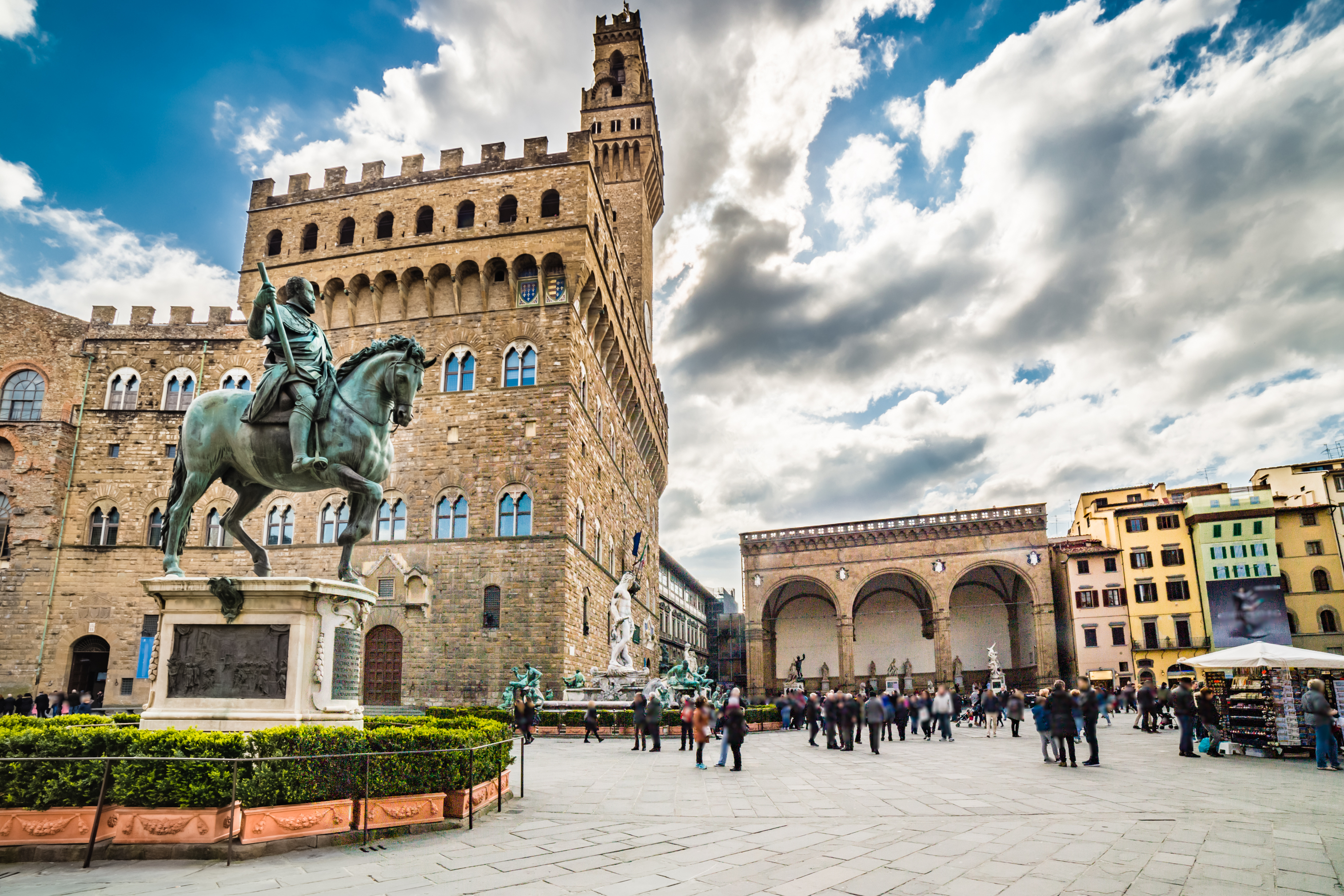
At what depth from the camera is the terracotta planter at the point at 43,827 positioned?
5.28 meters

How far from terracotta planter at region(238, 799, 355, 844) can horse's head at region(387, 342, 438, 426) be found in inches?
137

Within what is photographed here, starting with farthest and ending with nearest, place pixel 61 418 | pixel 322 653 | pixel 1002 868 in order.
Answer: pixel 61 418 → pixel 322 653 → pixel 1002 868

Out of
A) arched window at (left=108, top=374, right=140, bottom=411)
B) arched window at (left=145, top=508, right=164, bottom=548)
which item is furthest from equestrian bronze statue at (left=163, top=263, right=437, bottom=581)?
arched window at (left=108, top=374, right=140, bottom=411)

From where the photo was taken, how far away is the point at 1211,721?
1441 cm

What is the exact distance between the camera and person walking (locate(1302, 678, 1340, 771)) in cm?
1202

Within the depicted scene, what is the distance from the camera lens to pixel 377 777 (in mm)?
6238

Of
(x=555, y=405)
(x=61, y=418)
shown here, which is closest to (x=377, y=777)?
(x=555, y=405)

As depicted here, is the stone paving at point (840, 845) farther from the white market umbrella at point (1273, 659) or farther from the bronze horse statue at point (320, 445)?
the white market umbrella at point (1273, 659)

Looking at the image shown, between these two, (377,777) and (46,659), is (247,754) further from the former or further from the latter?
(46,659)

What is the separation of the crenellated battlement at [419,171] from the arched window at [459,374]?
265 inches

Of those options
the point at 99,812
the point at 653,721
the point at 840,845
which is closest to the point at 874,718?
the point at 653,721

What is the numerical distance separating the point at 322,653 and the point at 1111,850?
664 centimetres

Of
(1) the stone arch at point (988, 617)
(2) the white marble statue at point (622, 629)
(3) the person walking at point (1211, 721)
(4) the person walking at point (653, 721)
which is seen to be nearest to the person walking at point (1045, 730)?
(3) the person walking at point (1211, 721)

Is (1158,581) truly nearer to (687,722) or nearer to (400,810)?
(687,722)
